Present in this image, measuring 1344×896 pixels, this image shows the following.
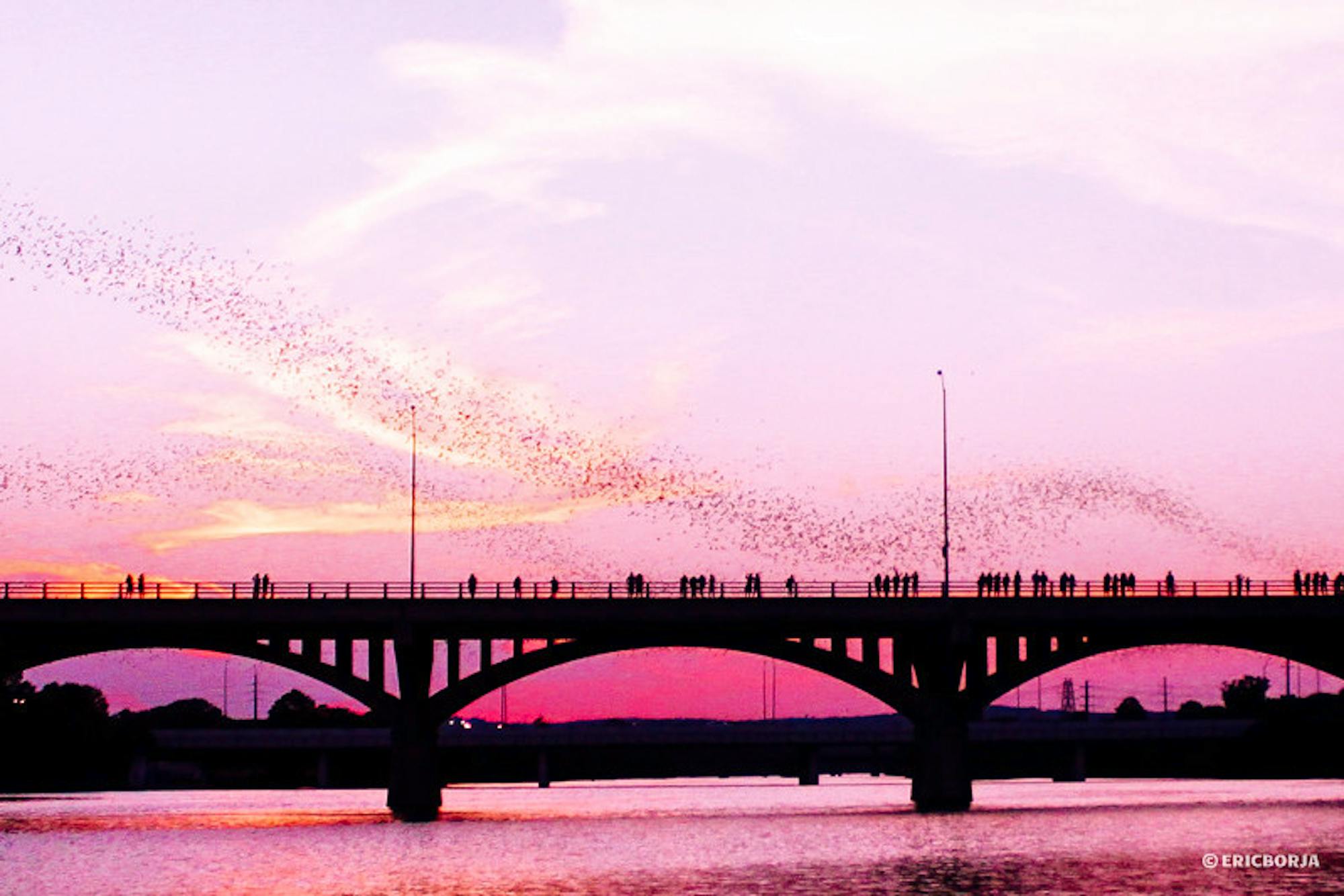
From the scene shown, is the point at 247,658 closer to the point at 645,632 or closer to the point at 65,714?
the point at 645,632

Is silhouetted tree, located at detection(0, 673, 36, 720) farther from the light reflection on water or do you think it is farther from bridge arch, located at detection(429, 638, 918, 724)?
bridge arch, located at detection(429, 638, 918, 724)

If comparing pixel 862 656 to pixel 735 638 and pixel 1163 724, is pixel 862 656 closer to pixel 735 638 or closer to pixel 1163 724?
pixel 735 638

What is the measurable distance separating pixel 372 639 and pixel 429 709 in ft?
14.7

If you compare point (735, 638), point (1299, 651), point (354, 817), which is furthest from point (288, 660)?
point (1299, 651)

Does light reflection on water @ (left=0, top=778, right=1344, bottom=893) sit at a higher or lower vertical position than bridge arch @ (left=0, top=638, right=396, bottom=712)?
lower

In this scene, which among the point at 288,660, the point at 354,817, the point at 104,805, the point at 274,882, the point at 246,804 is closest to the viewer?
the point at 274,882

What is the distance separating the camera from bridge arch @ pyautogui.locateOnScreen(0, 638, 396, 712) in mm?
109500

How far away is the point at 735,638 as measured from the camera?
113 m

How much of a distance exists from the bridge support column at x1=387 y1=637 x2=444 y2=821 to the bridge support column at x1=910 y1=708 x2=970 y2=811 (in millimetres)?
24688

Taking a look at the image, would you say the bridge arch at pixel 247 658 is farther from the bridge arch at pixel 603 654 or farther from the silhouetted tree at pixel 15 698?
the silhouetted tree at pixel 15 698

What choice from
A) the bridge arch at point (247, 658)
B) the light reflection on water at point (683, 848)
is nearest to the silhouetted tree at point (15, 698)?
the light reflection on water at point (683, 848)

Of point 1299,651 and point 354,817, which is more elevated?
point 1299,651

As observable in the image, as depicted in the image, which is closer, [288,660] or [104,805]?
[288,660]

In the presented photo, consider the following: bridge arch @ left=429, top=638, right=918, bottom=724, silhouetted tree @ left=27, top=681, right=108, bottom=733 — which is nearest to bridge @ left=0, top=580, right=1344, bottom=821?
bridge arch @ left=429, top=638, right=918, bottom=724
